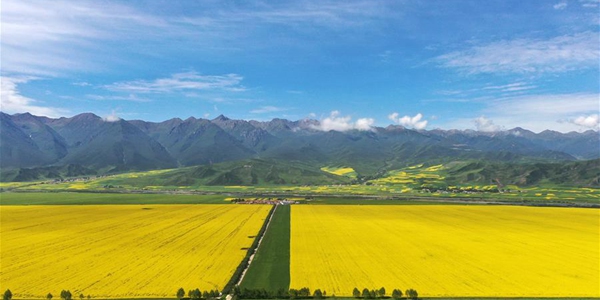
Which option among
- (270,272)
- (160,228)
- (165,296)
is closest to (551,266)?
(270,272)

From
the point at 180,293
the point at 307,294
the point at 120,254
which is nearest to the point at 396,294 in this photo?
the point at 307,294

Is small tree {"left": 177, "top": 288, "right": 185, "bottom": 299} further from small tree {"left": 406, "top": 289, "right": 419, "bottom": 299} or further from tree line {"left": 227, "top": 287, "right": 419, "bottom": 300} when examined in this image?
small tree {"left": 406, "top": 289, "right": 419, "bottom": 299}

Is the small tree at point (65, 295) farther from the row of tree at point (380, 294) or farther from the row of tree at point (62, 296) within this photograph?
the row of tree at point (380, 294)

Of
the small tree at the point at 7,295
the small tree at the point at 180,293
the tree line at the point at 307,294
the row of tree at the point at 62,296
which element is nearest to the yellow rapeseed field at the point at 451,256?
the tree line at the point at 307,294

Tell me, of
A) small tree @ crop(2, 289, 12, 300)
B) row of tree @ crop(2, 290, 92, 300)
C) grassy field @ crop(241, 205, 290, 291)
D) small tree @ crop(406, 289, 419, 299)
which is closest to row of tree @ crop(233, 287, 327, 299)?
grassy field @ crop(241, 205, 290, 291)

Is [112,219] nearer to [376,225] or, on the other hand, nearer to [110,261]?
[110,261]

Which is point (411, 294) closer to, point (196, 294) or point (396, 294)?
point (396, 294)
